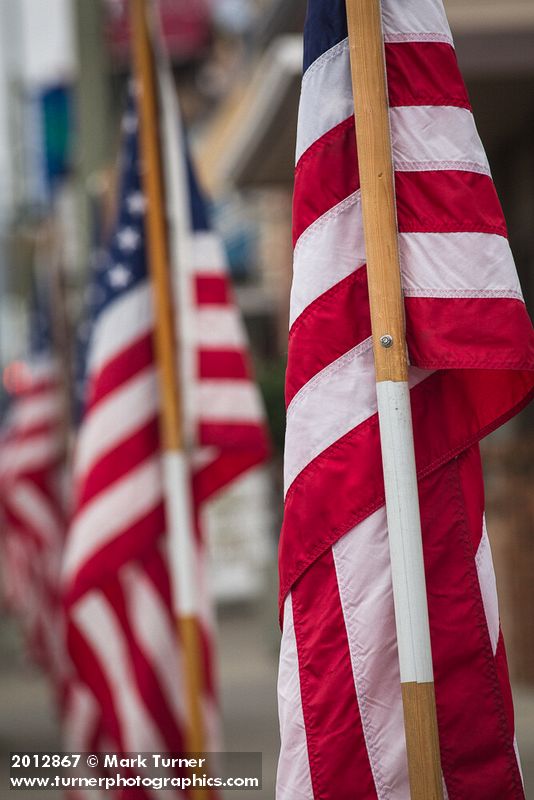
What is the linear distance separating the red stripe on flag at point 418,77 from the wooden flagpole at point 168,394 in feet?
7.28

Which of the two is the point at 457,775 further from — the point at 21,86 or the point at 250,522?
the point at 21,86

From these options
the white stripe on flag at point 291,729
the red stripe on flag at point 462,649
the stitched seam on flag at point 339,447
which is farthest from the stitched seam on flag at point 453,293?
the white stripe on flag at point 291,729

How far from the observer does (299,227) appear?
11.0 ft

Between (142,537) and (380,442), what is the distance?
260 cm

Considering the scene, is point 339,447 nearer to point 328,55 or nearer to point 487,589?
point 487,589

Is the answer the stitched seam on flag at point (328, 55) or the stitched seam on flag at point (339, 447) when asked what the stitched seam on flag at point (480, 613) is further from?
the stitched seam on flag at point (328, 55)

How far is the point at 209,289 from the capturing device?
18.6 feet

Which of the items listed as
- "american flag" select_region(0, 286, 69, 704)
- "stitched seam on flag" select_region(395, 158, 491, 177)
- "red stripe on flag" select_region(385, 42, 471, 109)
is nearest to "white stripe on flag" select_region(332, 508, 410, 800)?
"stitched seam on flag" select_region(395, 158, 491, 177)

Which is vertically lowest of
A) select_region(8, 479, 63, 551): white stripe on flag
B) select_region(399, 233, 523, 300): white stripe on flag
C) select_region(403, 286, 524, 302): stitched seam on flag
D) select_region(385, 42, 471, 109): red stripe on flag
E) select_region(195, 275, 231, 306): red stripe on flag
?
select_region(8, 479, 63, 551): white stripe on flag

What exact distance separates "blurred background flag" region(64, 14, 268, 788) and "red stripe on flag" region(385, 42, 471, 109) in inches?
98.6

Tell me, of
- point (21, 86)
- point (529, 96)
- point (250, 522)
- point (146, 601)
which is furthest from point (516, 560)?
point (21, 86)

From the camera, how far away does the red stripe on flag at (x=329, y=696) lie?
124 inches

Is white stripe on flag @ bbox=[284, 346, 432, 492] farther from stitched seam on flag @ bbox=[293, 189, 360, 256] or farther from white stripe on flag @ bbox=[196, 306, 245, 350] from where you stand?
white stripe on flag @ bbox=[196, 306, 245, 350]

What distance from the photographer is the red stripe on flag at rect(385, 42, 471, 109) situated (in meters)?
3.19
